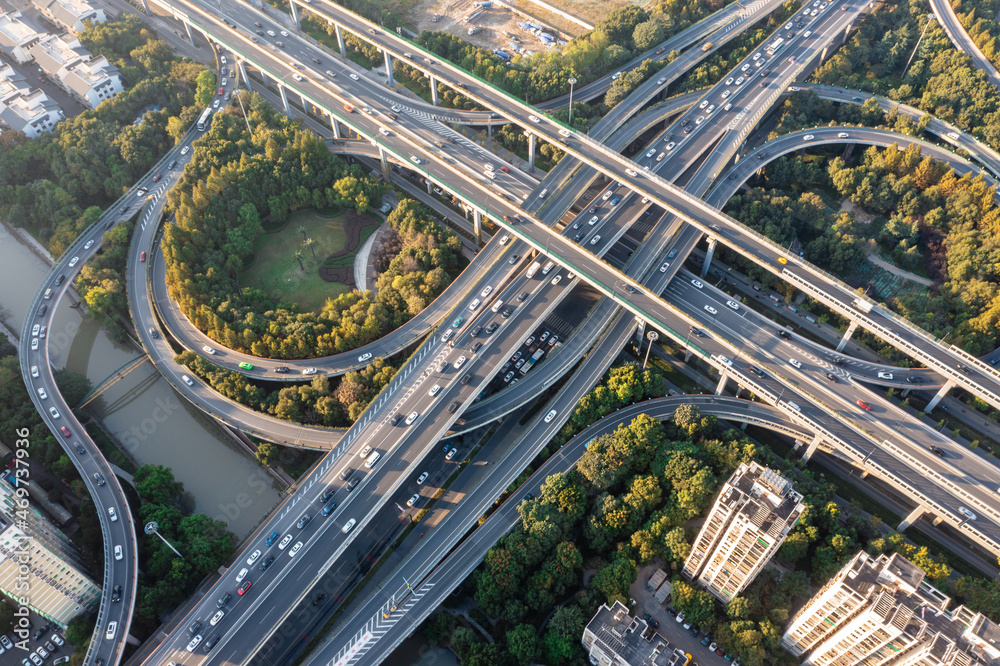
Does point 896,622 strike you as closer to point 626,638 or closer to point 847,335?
point 626,638

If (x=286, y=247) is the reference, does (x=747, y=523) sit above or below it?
above

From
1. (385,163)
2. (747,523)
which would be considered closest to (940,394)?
(747,523)

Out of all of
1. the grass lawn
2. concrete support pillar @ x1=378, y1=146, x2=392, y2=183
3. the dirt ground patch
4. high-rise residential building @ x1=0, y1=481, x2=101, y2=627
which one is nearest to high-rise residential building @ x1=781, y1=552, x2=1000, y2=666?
high-rise residential building @ x1=0, y1=481, x2=101, y2=627

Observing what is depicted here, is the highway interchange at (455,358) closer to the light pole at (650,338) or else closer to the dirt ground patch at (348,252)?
the light pole at (650,338)

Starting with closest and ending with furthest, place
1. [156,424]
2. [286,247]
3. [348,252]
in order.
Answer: [156,424]
[348,252]
[286,247]

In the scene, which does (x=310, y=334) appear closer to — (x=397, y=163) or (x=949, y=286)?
(x=397, y=163)

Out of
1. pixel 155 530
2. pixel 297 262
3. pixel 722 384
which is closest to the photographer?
pixel 155 530

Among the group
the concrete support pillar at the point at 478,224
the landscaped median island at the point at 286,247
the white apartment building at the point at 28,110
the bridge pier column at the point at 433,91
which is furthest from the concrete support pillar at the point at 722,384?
the white apartment building at the point at 28,110
